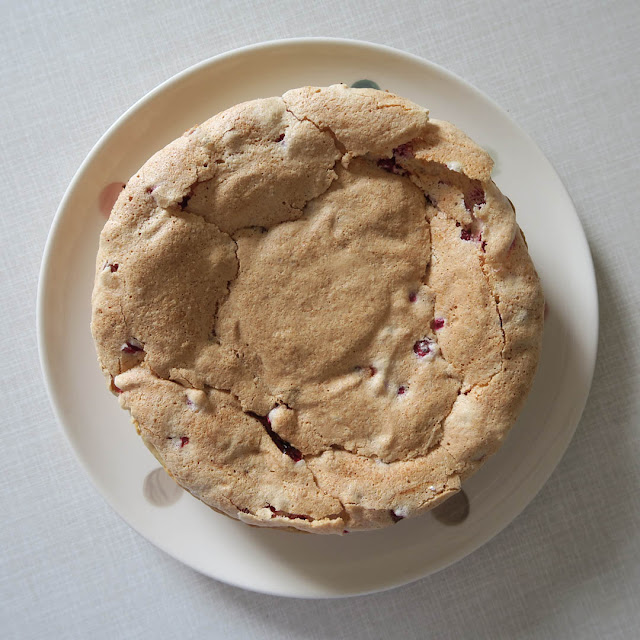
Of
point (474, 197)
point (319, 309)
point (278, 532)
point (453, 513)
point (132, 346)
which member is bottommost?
point (278, 532)

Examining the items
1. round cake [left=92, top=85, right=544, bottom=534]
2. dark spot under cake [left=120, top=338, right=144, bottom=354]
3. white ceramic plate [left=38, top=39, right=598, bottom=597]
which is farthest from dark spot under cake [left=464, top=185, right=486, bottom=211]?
dark spot under cake [left=120, top=338, right=144, bottom=354]

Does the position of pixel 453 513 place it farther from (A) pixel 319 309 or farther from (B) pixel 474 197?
(B) pixel 474 197

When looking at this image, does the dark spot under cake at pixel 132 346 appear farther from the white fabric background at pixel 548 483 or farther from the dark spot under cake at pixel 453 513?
the dark spot under cake at pixel 453 513

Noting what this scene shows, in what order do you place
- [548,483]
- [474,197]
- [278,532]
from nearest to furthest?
[474,197] → [278,532] → [548,483]

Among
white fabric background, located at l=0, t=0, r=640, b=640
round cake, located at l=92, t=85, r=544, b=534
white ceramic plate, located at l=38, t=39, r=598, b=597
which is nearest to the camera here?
round cake, located at l=92, t=85, r=544, b=534

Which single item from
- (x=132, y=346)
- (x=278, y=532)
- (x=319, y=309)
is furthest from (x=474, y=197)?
(x=278, y=532)

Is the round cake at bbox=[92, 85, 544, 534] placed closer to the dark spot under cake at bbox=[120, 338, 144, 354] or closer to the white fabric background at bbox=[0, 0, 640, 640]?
the dark spot under cake at bbox=[120, 338, 144, 354]

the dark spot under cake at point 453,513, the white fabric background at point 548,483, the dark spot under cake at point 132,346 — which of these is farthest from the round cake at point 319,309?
the white fabric background at point 548,483

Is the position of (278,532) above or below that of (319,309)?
below
